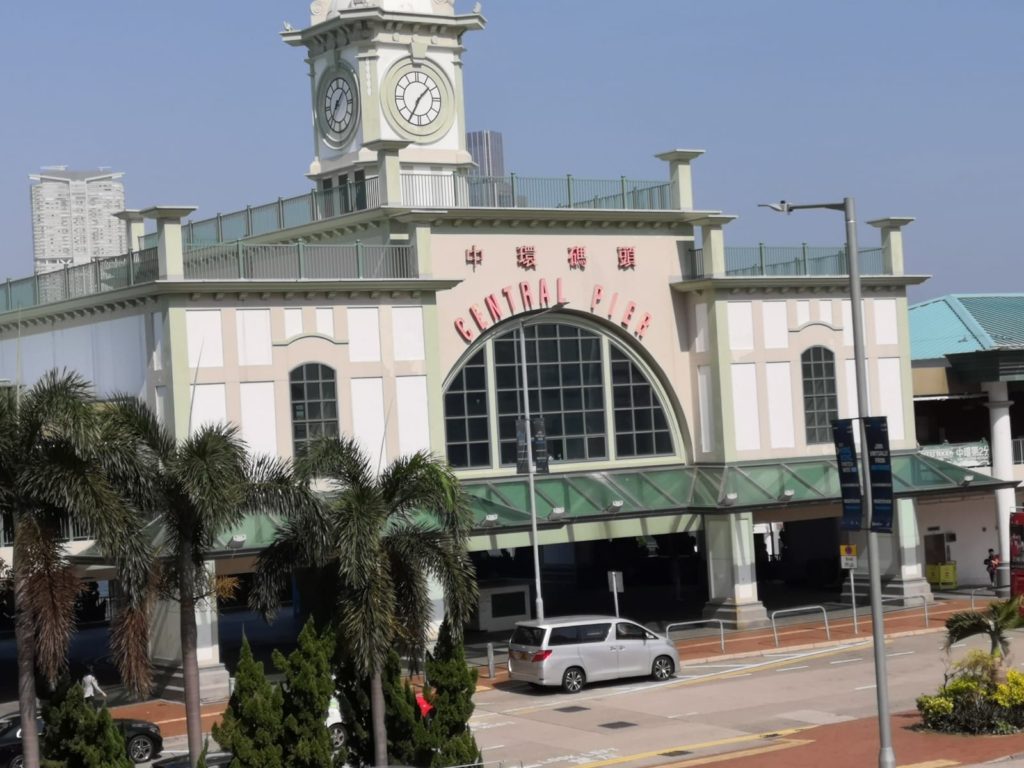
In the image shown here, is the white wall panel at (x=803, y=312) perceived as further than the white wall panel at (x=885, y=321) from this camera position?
No

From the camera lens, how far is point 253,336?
40.2 meters

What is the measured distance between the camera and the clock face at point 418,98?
48.6 m

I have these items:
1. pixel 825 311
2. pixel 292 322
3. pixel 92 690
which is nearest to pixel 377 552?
pixel 92 690

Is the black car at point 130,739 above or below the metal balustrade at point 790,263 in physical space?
below

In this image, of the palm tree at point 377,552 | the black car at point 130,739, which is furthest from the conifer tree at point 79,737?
the black car at point 130,739

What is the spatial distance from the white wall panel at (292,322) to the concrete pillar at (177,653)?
5887 millimetres

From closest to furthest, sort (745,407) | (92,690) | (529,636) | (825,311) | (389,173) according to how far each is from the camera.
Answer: (92,690) < (529,636) < (389,173) < (745,407) < (825,311)

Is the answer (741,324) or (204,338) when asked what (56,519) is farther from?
(741,324)

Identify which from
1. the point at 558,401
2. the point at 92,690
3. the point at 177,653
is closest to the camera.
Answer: the point at 92,690

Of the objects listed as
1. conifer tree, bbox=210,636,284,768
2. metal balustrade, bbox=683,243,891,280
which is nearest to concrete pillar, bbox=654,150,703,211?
metal balustrade, bbox=683,243,891,280

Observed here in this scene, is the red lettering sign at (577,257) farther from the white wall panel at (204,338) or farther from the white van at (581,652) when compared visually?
the white van at (581,652)

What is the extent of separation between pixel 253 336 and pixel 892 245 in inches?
807

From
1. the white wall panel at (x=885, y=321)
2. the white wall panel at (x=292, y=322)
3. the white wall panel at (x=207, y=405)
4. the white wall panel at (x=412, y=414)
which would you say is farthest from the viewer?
the white wall panel at (x=885, y=321)

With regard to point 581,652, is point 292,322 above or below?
above
